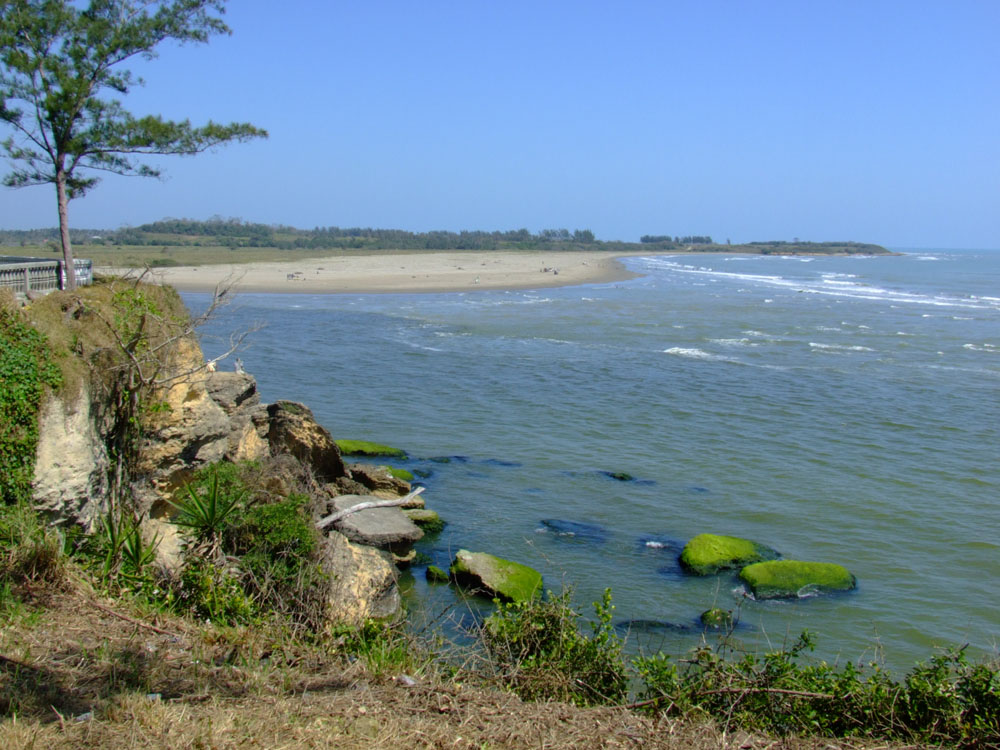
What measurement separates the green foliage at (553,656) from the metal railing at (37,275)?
33.5ft

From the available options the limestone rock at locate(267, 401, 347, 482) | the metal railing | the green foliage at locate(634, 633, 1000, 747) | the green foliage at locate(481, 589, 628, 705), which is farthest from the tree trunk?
the green foliage at locate(634, 633, 1000, 747)

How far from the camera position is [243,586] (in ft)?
30.8

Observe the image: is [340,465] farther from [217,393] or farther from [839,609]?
[839,609]

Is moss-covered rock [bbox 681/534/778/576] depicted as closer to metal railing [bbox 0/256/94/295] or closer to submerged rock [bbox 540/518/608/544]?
submerged rock [bbox 540/518/608/544]

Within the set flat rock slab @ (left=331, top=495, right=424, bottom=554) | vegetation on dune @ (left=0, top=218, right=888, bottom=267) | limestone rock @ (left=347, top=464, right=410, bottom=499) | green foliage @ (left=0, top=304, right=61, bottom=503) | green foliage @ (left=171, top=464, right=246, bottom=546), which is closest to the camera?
green foliage @ (left=0, top=304, right=61, bottom=503)

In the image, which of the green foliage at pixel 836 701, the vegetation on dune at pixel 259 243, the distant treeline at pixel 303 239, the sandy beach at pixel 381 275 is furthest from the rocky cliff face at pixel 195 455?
the distant treeline at pixel 303 239

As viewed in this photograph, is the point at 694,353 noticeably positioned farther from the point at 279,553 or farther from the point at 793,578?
the point at 279,553

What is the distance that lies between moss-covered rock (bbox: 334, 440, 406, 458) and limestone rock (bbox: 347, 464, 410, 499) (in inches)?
118

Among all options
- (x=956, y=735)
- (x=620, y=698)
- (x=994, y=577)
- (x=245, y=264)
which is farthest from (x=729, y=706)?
(x=245, y=264)

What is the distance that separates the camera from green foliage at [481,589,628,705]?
7852mm

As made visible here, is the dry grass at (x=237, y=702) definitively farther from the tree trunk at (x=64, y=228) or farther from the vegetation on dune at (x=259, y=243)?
the vegetation on dune at (x=259, y=243)

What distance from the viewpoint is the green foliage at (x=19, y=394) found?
893 cm

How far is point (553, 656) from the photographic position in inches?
326

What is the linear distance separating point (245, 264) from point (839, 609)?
237 ft
